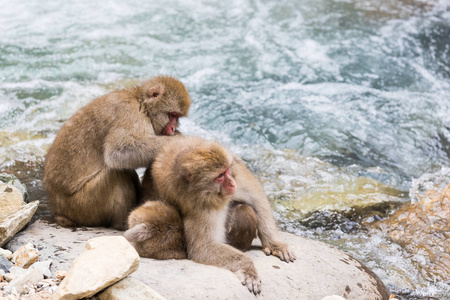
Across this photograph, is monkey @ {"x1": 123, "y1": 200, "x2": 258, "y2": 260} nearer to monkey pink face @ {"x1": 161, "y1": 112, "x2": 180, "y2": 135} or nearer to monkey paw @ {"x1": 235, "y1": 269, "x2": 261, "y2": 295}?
monkey paw @ {"x1": 235, "y1": 269, "x2": 261, "y2": 295}

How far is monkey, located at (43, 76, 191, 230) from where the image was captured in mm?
4824

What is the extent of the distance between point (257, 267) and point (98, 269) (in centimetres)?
133

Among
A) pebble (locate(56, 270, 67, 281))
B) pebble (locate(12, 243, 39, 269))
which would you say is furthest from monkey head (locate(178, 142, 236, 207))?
pebble (locate(12, 243, 39, 269))

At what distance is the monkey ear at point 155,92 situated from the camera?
16.1 feet

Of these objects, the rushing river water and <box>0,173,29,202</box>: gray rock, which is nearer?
<box>0,173,29,202</box>: gray rock

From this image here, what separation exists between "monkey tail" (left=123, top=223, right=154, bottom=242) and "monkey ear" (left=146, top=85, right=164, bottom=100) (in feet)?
4.31

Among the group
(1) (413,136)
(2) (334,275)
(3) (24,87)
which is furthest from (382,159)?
(3) (24,87)

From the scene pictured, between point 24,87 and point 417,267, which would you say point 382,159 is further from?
point 24,87

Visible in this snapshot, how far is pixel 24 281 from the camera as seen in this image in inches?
139

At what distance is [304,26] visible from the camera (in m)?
12.7

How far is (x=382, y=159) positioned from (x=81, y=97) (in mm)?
4878

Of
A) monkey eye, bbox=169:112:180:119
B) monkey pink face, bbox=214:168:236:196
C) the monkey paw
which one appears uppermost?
monkey eye, bbox=169:112:180:119

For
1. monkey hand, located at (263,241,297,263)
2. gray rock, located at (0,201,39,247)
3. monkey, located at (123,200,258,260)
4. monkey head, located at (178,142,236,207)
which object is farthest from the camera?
monkey hand, located at (263,241,297,263)

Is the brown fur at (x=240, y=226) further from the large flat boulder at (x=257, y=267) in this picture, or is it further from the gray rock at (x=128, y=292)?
the gray rock at (x=128, y=292)
